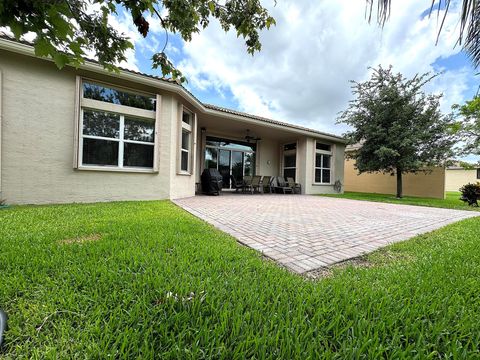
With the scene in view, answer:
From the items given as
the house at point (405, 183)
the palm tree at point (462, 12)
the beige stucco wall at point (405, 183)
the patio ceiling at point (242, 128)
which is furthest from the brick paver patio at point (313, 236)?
the beige stucco wall at point (405, 183)

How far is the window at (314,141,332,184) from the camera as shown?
13.3 metres

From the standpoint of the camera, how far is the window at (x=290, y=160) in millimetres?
13625

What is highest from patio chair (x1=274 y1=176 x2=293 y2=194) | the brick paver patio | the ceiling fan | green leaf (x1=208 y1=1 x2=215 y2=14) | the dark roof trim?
the dark roof trim

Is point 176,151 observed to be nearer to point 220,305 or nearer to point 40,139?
point 40,139

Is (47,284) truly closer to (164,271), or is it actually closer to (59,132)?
(164,271)

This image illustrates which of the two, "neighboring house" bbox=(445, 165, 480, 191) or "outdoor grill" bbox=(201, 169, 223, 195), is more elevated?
"neighboring house" bbox=(445, 165, 480, 191)

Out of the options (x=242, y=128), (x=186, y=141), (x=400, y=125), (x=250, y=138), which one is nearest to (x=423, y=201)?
(x=400, y=125)

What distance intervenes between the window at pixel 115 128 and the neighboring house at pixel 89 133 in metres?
0.03

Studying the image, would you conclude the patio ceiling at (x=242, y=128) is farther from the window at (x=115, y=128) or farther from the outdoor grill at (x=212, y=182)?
the window at (x=115, y=128)

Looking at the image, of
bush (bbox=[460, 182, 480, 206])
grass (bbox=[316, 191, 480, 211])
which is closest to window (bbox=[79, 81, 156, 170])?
grass (bbox=[316, 191, 480, 211])

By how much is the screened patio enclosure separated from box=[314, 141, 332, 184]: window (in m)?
3.85

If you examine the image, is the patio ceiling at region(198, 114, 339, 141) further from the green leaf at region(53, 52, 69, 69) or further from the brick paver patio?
the green leaf at region(53, 52, 69, 69)

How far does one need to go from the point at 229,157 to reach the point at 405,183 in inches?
490

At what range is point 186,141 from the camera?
8891 mm
